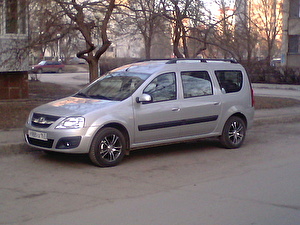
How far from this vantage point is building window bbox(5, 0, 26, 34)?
1348 cm

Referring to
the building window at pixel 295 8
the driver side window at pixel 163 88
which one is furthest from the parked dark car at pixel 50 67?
the driver side window at pixel 163 88

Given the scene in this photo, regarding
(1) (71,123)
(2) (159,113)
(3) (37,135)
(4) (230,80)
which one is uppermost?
(4) (230,80)

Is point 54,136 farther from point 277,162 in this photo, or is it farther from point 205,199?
point 277,162

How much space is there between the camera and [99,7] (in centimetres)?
1458

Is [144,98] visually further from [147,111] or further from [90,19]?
[90,19]

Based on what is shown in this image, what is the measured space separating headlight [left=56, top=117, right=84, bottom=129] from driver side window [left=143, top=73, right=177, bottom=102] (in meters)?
1.44

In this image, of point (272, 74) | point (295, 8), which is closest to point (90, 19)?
point (272, 74)

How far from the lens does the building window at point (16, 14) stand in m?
13.5

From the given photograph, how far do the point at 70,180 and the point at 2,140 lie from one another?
291 centimetres

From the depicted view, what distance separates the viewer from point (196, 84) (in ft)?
30.8

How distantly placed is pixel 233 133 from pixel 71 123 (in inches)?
149

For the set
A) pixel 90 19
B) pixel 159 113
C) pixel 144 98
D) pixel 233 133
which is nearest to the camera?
pixel 144 98

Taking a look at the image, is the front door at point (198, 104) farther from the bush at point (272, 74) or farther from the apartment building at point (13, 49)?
the bush at point (272, 74)

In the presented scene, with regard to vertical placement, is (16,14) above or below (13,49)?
above
